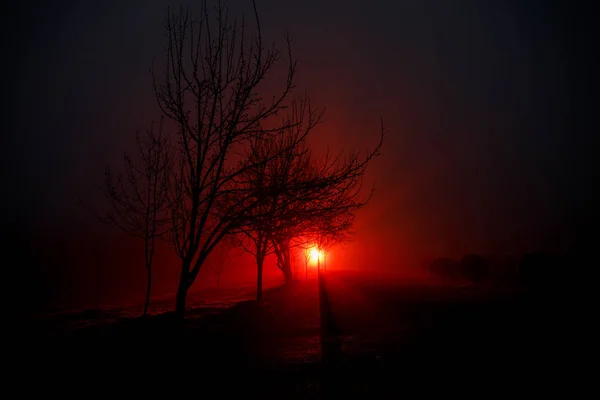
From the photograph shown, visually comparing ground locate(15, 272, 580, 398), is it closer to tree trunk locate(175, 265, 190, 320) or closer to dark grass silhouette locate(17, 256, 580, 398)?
dark grass silhouette locate(17, 256, 580, 398)

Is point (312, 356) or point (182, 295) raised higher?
point (182, 295)

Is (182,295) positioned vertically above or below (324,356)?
above

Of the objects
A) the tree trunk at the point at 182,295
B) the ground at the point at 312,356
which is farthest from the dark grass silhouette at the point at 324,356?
the tree trunk at the point at 182,295

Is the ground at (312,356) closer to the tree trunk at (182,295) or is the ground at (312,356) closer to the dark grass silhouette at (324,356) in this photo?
the dark grass silhouette at (324,356)

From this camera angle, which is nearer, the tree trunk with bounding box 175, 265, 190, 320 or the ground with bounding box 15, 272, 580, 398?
the ground with bounding box 15, 272, 580, 398

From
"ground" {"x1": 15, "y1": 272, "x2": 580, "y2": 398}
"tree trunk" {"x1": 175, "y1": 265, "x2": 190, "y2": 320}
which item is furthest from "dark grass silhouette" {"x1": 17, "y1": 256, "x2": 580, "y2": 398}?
"tree trunk" {"x1": 175, "y1": 265, "x2": 190, "y2": 320}

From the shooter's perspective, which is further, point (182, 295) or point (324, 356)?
point (182, 295)

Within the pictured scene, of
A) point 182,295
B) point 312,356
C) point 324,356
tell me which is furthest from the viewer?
point 182,295

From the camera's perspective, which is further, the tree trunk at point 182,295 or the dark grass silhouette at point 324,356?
the tree trunk at point 182,295

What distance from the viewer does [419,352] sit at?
6.93m

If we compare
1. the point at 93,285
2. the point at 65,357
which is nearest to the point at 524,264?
the point at 65,357

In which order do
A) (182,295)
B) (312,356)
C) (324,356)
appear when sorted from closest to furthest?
(324,356)
(312,356)
(182,295)

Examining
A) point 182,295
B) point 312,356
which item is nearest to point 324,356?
point 312,356

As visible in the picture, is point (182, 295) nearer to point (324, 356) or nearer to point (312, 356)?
point (312, 356)
